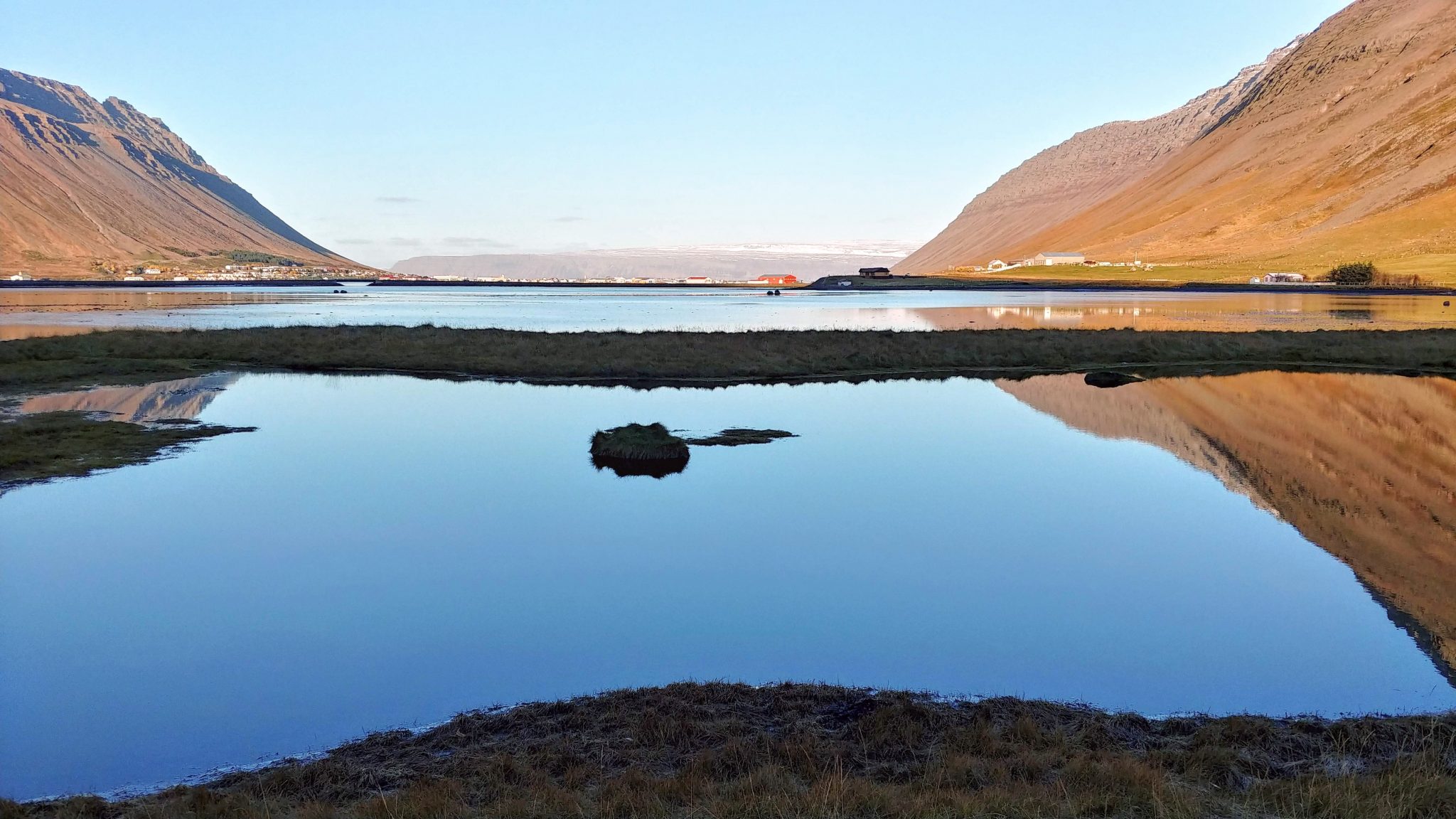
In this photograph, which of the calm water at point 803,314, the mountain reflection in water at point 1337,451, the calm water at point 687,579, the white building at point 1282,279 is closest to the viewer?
the calm water at point 687,579

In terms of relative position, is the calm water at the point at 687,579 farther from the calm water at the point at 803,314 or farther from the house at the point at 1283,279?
the house at the point at 1283,279

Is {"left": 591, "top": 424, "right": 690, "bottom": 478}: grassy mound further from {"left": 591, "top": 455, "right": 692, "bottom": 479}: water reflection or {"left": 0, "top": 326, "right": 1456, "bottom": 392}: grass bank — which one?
{"left": 0, "top": 326, "right": 1456, "bottom": 392}: grass bank

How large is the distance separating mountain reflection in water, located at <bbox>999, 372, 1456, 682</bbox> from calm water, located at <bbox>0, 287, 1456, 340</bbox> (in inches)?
1166

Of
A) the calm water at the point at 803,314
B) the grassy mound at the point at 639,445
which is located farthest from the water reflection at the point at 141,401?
the calm water at the point at 803,314

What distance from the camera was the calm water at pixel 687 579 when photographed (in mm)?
11422

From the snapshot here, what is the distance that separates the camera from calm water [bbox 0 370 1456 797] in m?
11.4

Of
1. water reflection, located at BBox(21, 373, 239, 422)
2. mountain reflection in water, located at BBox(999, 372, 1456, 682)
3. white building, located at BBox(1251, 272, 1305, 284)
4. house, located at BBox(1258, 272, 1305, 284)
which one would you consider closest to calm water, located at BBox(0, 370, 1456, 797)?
mountain reflection in water, located at BBox(999, 372, 1456, 682)

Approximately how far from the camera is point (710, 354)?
164 ft

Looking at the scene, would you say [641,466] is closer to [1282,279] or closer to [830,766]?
[830,766]

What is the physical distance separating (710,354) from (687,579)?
3428 cm

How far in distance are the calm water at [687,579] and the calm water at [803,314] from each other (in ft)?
148

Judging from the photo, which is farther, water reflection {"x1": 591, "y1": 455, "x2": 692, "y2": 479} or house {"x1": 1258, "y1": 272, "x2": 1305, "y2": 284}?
house {"x1": 1258, "y1": 272, "x2": 1305, "y2": 284}

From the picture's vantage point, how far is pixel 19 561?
16.6 metres

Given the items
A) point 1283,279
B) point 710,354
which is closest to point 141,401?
point 710,354
